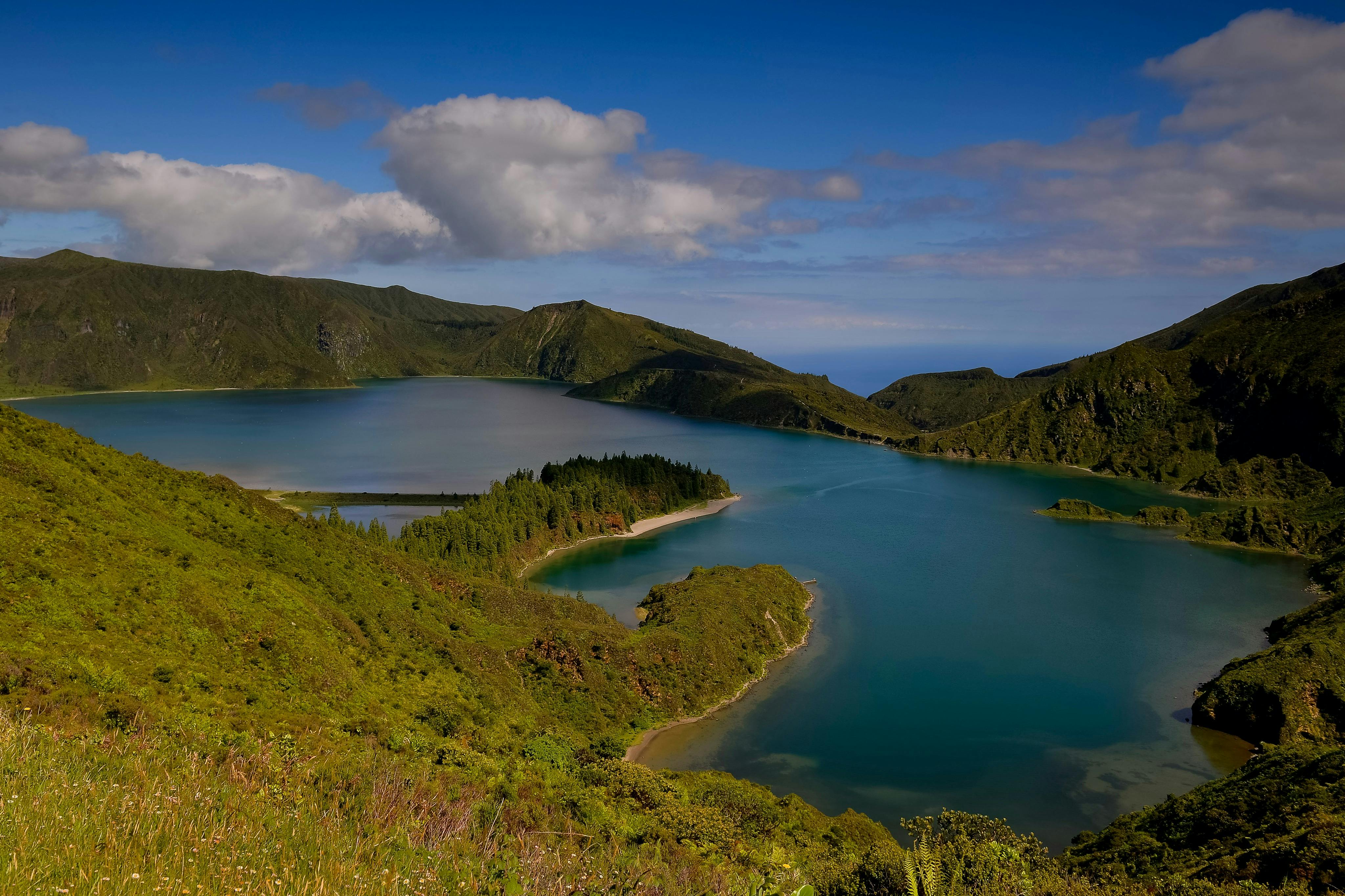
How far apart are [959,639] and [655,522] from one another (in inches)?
2466

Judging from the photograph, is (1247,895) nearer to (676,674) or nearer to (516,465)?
(676,674)

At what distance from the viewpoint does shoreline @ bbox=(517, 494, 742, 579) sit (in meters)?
111

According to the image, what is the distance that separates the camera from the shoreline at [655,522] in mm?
111250

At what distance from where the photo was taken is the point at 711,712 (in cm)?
6319

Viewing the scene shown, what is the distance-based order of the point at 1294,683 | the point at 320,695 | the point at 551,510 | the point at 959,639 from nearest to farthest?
the point at 320,695
the point at 1294,683
the point at 959,639
the point at 551,510

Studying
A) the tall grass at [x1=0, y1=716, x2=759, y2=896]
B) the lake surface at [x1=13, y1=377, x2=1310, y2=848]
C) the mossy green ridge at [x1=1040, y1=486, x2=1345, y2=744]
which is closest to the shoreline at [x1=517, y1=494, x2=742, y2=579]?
the lake surface at [x1=13, y1=377, x2=1310, y2=848]

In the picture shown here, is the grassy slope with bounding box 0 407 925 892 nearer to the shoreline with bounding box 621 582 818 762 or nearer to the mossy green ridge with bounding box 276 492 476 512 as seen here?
the shoreline with bounding box 621 582 818 762

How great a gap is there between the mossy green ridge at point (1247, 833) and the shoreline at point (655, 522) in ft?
242

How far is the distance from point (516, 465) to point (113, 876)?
170803 mm

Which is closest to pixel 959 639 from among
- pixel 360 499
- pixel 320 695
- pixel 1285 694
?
pixel 1285 694

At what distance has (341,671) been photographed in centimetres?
3903

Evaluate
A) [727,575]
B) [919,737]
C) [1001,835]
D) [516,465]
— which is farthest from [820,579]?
[516,465]

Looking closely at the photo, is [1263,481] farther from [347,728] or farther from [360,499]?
[347,728]

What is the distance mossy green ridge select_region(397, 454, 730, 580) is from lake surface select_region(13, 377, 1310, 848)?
543cm
